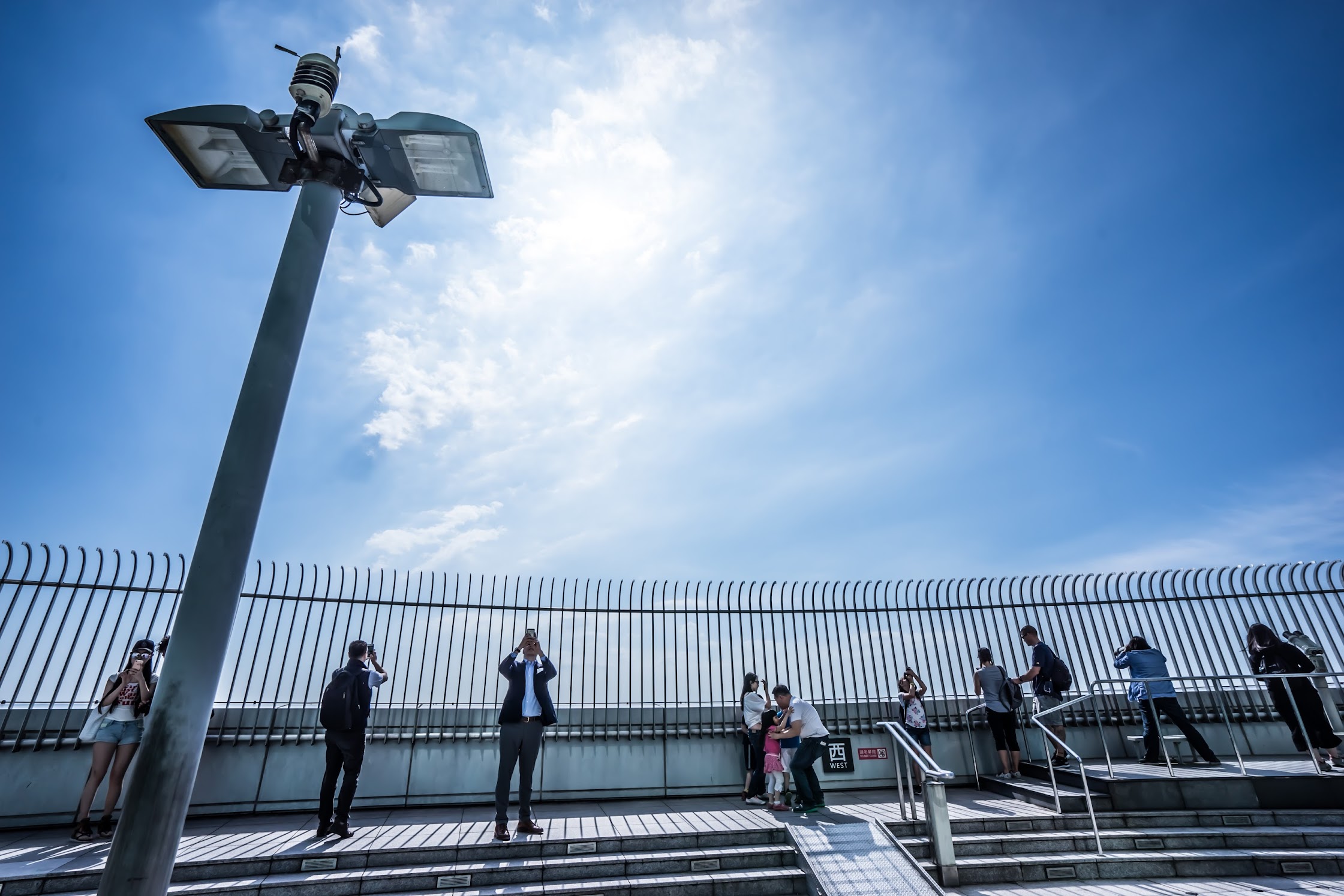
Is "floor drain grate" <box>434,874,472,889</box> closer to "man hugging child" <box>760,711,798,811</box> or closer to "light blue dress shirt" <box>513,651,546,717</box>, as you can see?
"light blue dress shirt" <box>513,651,546,717</box>

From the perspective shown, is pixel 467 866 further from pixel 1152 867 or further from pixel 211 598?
pixel 1152 867

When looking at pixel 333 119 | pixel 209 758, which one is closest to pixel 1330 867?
pixel 333 119

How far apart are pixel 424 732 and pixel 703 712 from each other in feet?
12.0

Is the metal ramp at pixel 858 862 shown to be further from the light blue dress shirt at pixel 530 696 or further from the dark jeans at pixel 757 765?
the light blue dress shirt at pixel 530 696

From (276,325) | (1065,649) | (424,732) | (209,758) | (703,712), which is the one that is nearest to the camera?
(276,325)

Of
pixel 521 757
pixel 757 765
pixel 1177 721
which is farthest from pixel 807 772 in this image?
pixel 1177 721

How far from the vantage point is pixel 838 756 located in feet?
29.6

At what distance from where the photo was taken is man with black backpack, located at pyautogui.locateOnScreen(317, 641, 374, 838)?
6.02m

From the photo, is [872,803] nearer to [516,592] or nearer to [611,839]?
[611,839]

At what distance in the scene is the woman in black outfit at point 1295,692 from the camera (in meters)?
7.18

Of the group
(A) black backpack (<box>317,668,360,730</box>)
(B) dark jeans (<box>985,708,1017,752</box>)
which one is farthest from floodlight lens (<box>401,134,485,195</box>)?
(B) dark jeans (<box>985,708,1017,752</box>)

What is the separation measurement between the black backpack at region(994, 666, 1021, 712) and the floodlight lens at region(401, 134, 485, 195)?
28.9ft

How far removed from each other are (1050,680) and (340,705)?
8.50 metres

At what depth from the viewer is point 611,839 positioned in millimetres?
5902
